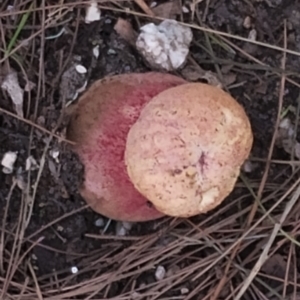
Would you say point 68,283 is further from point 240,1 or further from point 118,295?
point 240,1

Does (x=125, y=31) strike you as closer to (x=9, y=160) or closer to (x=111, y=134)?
(x=111, y=134)

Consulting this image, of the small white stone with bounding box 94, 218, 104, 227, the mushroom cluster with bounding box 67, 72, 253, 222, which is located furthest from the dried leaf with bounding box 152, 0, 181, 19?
the small white stone with bounding box 94, 218, 104, 227

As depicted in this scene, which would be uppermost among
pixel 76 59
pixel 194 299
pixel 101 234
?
pixel 76 59

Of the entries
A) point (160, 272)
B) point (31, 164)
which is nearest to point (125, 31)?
point (31, 164)

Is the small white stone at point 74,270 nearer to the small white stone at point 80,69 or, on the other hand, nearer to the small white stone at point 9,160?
the small white stone at point 9,160

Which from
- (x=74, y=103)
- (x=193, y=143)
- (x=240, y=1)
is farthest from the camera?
(x=240, y=1)

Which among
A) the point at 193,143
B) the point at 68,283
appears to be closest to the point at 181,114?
the point at 193,143

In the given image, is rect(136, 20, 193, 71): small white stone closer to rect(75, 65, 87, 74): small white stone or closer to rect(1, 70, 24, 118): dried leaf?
rect(75, 65, 87, 74): small white stone
